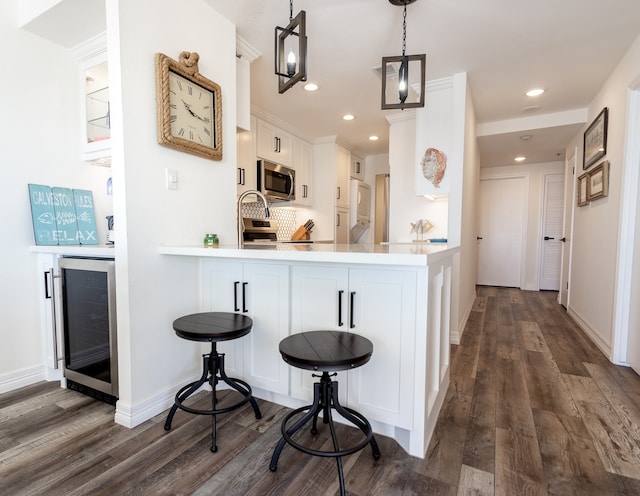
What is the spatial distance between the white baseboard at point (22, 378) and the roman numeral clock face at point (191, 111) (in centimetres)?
188

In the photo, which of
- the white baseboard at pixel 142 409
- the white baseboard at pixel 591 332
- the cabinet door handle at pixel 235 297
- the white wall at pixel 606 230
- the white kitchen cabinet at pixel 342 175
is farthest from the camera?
the white kitchen cabinet at pixel 342 175

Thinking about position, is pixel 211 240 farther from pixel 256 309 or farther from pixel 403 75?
pixel 403 75

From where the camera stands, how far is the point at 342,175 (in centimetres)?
523

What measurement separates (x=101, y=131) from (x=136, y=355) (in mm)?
1723

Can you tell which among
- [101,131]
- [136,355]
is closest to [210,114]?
[101,131]

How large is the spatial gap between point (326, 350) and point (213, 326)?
0.63 meters

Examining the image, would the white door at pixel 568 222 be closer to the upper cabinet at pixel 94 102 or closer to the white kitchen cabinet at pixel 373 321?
the white kitchen cabinet at pixel 373 321

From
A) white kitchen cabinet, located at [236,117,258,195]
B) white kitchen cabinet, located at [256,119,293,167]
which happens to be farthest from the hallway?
white kitchen cabinet, located at [256,119,293,167]

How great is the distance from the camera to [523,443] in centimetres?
160

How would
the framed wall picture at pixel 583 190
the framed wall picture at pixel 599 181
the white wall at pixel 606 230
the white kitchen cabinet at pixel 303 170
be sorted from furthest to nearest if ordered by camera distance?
the white kitchen cabinet at pixel 303 170 < the framed wall picture at pixel 583 190 < the framed wall picture at pixel 599 181 < the white wall at pixel 606 230

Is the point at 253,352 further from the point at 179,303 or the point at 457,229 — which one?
the point at 457,229

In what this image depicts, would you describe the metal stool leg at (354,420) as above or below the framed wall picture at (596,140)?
below

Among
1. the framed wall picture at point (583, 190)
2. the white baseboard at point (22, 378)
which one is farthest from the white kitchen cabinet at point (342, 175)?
the white baseboard at point (22, 378)

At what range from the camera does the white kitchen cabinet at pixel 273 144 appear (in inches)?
156
